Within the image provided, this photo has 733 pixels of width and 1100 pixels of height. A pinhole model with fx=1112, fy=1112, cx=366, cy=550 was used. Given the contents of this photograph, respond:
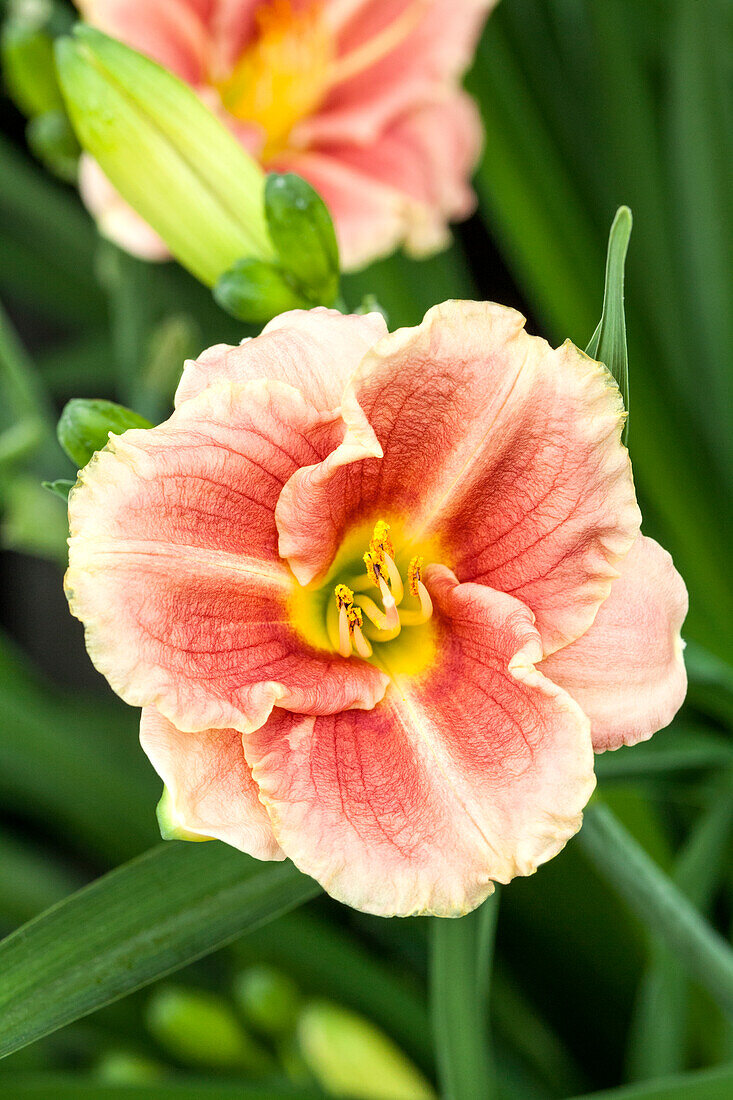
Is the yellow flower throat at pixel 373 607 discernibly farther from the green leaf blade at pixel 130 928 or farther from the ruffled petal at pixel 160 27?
the ruffled petal at pixel 160 27

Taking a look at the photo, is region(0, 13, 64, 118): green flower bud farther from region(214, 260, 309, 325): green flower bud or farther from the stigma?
the stigma

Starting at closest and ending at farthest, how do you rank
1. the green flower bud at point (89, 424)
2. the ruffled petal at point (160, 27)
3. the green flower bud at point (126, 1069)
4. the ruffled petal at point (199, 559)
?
the ruffled petal at point (199, 559)
the green flower bud at point (89, 424)
the ruffled petal at point (160, 27)
the green flower bud at point (126, 1069)

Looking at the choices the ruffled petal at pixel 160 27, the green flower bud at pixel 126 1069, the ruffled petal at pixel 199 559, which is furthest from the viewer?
the green flower bud at pixel 126 1069

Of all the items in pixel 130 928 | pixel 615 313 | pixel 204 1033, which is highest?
pixel 615 313

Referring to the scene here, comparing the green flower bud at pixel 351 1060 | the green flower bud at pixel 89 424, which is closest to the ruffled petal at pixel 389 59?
the green flower bud at pixel 89 424

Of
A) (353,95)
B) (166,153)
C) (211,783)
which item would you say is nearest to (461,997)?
(211,783)

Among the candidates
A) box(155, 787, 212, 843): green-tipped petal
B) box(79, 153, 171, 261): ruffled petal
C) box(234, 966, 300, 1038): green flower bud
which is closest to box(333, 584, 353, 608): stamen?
box(155, 787, 212, 843): green-tipped petal

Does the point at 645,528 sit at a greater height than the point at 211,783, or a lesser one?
lesser

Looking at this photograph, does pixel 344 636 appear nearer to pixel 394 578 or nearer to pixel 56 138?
pixel 394 578
